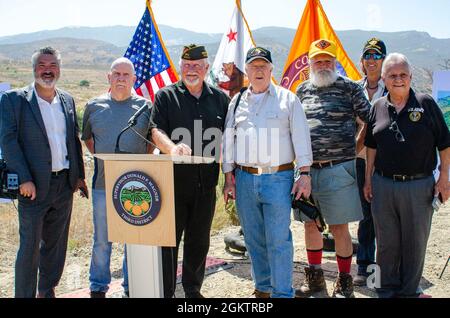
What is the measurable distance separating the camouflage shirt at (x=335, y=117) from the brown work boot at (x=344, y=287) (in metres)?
1.17

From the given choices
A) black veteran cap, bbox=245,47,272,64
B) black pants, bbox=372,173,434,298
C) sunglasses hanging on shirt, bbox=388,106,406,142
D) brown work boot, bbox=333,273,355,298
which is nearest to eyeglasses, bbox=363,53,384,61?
sunglasses hanging on shirt, bbox=388,106,406,142

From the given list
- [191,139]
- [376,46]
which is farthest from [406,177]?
[191,139]

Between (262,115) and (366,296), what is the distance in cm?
215

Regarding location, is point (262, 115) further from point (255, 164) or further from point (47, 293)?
point (47, 293)

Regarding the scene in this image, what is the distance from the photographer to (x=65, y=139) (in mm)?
4617

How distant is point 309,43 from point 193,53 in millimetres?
2653

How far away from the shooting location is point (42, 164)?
437cm

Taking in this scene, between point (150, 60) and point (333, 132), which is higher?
point (150, 60)

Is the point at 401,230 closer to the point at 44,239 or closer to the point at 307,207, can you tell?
the point at 307,207

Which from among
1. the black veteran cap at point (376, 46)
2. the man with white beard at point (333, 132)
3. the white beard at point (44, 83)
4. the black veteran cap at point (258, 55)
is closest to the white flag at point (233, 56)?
the black veteran cap at point (376, 46)

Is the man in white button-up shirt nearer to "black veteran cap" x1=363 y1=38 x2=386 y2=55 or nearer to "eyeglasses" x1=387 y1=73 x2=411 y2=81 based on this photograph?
"eyeglasses" x1=387 y1=73 x2=411 y2=81

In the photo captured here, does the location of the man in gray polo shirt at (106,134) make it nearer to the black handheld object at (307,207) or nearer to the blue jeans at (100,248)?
the blue jeans at (100,248)

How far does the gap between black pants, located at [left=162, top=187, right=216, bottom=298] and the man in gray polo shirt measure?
0.58m

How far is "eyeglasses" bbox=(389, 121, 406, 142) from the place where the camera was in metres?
4.32
